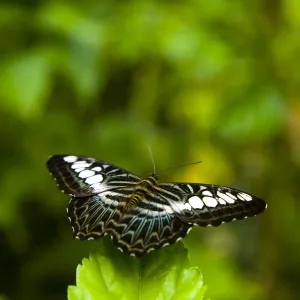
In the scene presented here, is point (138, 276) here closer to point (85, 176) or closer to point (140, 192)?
point (140, 192)

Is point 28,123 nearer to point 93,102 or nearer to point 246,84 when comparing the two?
point 93,102

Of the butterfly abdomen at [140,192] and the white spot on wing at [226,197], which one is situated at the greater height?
the butterfly abdomen at [140,192]

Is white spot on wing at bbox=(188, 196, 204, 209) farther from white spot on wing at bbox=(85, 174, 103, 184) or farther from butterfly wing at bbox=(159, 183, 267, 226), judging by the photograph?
white spot on wing at bbox=(85, 174, 103, 184)

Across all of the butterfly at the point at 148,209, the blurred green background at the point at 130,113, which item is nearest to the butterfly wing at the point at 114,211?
the butterfly at the point at 148,209

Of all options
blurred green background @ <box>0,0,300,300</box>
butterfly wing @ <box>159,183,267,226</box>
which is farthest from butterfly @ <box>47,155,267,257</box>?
blurred green background @ <box>0,0,300,300</box>

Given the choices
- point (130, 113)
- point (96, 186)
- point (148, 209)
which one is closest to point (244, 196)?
point (148, 209)

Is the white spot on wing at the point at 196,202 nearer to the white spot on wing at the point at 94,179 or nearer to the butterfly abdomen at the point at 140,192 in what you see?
the butterfly abdomen at the point at 140,192

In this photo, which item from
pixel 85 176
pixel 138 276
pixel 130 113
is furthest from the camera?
pixel 130 113

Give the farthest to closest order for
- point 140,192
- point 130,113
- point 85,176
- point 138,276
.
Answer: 1. point 130,113
2. point 85,176
3. point 140,192
4. point 138,276
